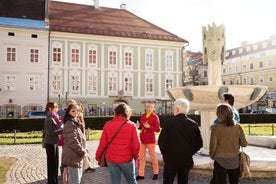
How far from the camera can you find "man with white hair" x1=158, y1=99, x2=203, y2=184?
4.88 m

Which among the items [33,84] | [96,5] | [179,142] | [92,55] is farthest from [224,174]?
[96,5]

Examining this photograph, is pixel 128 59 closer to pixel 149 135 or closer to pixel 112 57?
pixel 112 57

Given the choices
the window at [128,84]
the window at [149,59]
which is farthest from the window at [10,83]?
the window at [149,59]

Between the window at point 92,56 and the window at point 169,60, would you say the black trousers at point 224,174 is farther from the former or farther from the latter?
the window at point 169,60

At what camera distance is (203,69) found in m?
80.1

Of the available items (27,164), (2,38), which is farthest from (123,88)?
(27,164)

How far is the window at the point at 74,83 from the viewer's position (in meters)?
40.3

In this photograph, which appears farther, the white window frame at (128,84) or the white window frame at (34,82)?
the white window frame at (128,84)

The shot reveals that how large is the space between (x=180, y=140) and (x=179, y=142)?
0.11 ft

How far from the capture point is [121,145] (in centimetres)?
477

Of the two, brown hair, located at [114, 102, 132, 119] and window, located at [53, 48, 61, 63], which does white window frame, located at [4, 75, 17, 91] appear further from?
brown hair, located at [114, 102, 132, 119]

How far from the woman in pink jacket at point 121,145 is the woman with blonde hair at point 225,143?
1.17 metres

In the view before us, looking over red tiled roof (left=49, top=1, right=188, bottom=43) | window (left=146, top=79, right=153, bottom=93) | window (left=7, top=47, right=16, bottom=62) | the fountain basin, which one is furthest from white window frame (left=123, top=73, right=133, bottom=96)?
the fountain basin

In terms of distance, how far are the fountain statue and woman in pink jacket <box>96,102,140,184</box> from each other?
3.74m
